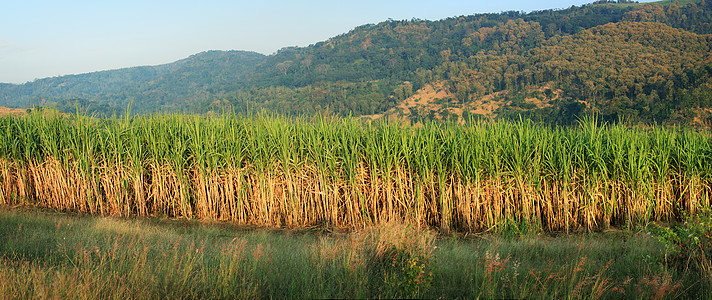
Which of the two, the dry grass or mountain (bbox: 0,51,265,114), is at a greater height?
mountain (bbox: 0,51,265,114)

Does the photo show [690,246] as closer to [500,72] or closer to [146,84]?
[500,72]

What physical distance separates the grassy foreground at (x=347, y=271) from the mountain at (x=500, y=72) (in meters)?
7.42

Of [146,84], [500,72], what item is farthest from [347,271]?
[146,84]

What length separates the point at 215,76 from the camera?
14988 centimetres

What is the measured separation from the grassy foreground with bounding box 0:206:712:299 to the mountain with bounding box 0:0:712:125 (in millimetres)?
7416

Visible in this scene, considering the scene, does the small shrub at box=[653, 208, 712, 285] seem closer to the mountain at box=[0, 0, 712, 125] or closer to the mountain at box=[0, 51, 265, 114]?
the mountain at box=[0, 0, 712, 125]

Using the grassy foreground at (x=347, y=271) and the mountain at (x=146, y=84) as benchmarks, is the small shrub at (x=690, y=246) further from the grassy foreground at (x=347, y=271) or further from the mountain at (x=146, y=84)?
the mountain at (x=146, y=84)

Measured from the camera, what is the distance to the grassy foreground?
282cm

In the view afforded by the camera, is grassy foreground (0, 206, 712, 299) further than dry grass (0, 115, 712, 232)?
No

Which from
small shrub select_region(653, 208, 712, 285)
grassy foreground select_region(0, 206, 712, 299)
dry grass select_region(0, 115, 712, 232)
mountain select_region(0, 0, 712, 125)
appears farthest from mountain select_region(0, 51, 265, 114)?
small shrub select_region(653, 208, 712, 285)

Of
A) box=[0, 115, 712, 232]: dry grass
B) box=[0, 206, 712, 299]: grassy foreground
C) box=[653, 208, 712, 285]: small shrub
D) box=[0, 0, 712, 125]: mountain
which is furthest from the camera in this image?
box=[0, 0, 712, 125]: mountain

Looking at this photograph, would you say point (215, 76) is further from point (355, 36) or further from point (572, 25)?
point (572, 25)

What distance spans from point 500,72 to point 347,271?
70082 millimetres

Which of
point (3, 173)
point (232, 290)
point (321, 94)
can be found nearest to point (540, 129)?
point (232, 290)
